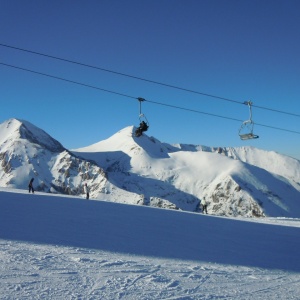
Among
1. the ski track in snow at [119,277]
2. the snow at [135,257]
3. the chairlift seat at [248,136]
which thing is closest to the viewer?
the ski track in snow at [119,277]

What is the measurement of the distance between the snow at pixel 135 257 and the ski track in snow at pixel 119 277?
2 centimetres

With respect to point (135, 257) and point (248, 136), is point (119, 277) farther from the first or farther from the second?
point (248, 136)

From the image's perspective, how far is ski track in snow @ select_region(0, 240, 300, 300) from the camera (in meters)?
7.94

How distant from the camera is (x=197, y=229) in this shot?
1869cm

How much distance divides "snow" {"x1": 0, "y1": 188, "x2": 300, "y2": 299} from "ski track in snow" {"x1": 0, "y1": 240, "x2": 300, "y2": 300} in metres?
0.02

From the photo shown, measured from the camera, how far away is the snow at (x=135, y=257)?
834 cm

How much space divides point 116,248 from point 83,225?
171 inches

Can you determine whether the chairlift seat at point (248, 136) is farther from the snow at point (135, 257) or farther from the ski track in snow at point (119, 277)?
the ski track in snow at point (119, 277)

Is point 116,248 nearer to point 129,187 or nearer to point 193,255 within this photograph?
point 193,255

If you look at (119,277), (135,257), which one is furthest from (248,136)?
(119,277)

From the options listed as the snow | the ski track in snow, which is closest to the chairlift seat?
the snow

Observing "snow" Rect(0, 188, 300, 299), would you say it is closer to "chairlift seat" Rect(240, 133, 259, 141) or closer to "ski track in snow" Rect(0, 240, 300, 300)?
"ski track in snow" Rect(0, 240, 300, 300)

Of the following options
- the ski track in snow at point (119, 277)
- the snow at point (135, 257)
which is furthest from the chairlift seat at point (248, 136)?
the ski track in snow at point (119, 277)

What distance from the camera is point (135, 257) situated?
456 inches
